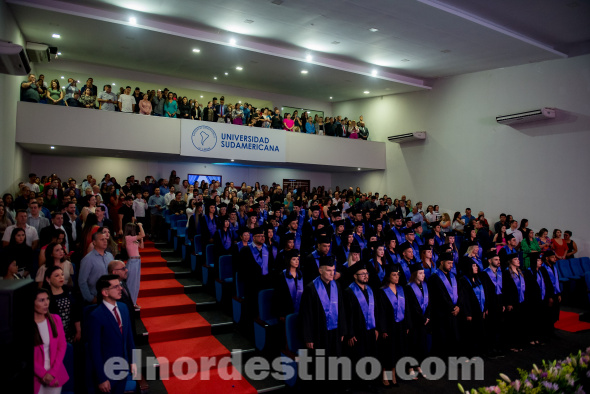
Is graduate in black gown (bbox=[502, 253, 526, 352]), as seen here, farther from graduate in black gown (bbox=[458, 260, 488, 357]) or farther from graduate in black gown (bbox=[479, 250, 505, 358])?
graduate in black gown (bbox=[458, 260, 488, 357])

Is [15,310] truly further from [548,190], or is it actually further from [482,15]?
[548,190]

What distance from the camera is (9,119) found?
29.7 ft

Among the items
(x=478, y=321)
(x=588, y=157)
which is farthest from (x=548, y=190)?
(x=478, y=321)

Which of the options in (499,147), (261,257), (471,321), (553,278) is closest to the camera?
(471,321)

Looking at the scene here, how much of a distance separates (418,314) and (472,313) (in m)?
1.20

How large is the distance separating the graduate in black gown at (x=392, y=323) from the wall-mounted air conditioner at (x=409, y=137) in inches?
389

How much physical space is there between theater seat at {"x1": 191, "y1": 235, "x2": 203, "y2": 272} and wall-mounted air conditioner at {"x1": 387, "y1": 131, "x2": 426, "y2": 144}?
909cm

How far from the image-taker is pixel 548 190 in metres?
11.2

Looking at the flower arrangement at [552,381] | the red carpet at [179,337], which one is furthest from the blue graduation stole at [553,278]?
the red carpet at [179,337]

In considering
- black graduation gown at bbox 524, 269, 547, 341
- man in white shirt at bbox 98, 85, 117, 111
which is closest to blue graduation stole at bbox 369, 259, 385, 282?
black graduation gown at bbox 524, 269, 547, 341

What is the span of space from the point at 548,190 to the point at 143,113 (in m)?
11.2

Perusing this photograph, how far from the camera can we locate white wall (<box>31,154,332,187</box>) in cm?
1282

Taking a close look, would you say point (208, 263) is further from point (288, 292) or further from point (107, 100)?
point (107, 100)

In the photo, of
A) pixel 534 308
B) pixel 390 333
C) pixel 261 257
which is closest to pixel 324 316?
pixel 390 333
